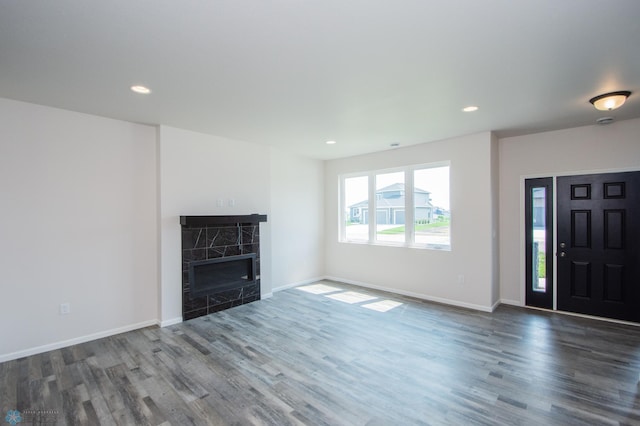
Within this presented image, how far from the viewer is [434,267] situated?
4.82 m

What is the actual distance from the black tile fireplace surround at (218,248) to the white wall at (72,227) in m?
0.42

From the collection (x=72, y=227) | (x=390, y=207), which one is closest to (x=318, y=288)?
(x=390, y=207)

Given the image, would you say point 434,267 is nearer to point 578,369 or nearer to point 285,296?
point 578,369

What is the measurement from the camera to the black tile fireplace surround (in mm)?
4051

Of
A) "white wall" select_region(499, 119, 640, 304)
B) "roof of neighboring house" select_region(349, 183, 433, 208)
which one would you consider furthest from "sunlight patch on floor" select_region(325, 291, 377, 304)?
"white wall" select_region(499, 119, 640, 304)

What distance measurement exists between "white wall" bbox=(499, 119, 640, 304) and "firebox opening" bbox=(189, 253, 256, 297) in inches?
160

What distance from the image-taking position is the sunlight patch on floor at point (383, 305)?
4.45 m

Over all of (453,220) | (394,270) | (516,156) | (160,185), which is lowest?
(394,270)

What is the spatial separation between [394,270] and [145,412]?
4124mm

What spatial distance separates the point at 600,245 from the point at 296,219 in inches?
183

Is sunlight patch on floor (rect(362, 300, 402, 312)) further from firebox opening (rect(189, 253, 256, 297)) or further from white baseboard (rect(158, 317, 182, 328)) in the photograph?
white baseboard (rect(158, 317, 182, 328))

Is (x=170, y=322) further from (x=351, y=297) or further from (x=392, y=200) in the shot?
(x=392, y=200)

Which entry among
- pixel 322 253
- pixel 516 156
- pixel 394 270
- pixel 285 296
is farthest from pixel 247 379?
pixel 516 156

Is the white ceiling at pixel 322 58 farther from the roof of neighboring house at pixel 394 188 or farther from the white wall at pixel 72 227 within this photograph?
the roof of neighboring house at pixel 394 188
